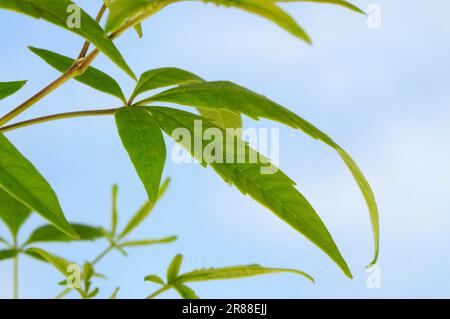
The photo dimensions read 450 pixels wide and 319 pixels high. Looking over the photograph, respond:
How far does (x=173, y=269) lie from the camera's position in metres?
1.01

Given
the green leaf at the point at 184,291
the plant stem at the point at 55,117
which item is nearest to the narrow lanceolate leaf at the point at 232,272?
the green leaf at the point at 184,291

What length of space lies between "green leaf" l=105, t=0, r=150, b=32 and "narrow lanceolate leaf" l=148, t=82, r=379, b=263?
5.6 inches

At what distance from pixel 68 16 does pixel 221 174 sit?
0.22 m

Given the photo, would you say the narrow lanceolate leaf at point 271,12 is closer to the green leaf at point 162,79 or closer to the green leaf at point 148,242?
the green leaf at point 162,79

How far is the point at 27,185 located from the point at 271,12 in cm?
32

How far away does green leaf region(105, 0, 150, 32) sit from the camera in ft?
1.91

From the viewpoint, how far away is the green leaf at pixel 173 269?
101cm

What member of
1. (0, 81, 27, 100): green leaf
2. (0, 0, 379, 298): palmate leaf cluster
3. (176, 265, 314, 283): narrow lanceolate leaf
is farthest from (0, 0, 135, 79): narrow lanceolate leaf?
(176, 265, 314, 283): narrow lanceolate leaf

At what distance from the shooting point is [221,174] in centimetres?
69

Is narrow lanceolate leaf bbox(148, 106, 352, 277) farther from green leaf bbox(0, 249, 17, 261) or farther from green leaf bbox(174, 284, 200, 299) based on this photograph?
green leaf bbox(0, 249, 17, 261)

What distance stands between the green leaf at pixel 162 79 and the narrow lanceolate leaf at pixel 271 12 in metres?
0.25

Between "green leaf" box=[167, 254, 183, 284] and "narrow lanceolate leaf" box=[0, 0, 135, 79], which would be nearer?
"narrow lanceolate leaf" box=[0, 0, 135, 79]

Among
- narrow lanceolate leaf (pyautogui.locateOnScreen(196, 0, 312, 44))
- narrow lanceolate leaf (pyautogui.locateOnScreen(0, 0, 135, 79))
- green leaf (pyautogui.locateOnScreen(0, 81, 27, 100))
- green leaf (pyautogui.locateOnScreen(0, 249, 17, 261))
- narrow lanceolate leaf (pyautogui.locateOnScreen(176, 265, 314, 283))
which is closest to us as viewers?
narrow lanceolate leaf (pyautogui.locateOnScreen(196, 0, 312, 44))
